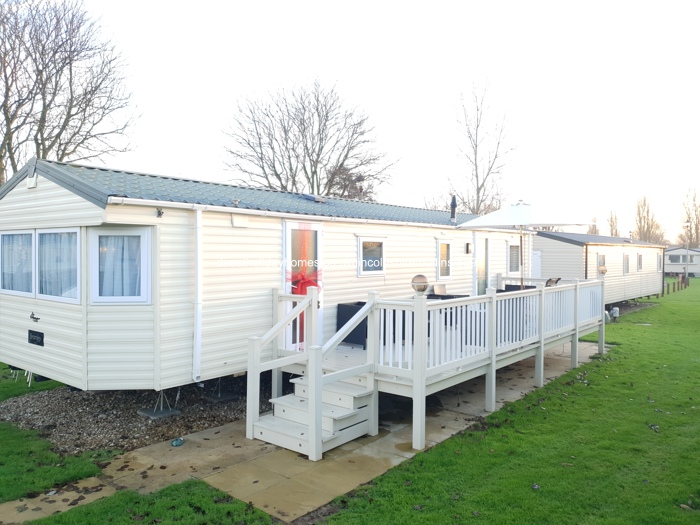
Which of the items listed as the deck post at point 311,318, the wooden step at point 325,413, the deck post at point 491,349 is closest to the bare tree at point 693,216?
the deck post at point 491,349

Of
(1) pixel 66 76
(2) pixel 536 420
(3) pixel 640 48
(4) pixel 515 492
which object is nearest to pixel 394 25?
(3) pixel 640 48

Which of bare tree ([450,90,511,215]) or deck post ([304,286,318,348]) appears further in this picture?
bare tree ([450,90,511,215])

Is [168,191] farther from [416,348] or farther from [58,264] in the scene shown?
[416,348]

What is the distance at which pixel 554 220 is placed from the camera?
9.40 metres

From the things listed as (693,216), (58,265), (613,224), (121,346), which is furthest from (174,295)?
(693,216)

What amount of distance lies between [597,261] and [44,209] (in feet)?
62.8

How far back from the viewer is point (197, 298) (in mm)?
6527

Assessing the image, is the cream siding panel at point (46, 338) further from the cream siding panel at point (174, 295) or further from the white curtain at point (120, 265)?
the cream siding panel at point (174, 295)

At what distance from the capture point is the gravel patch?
239 inches

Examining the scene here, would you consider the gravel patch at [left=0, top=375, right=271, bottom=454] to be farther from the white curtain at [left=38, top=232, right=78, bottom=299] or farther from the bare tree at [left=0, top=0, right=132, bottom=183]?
the bare tree at [left=0, top=0, right=132, bottom=183]

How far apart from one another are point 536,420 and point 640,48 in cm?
840

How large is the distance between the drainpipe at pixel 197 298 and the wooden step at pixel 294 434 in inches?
45.5

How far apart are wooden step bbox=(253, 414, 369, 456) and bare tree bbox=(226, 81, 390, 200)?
21874 mm

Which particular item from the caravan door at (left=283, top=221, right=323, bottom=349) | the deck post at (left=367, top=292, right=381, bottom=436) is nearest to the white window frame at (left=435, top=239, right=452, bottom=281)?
the caravan door at (left=283, top=221, right=323, bottom=349)
